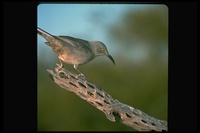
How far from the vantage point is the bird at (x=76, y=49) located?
8.71 ft

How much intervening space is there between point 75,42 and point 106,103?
476 millimetres

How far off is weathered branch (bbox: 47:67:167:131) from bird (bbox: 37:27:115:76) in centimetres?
7

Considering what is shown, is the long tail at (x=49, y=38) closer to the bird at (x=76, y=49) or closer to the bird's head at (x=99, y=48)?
the bird at (x=76, y=49)

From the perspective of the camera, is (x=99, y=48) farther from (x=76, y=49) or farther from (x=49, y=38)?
(x=49, y=38)

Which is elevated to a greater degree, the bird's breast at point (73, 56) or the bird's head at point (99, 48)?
the bird's head at point (99, 48)

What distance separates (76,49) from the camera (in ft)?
8.77

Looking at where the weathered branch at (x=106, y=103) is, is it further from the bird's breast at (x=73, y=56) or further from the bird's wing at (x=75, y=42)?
the bird's wing at (x=75, y=42)

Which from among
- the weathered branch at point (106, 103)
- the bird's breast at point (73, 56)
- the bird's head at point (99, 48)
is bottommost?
the weathered branch at point (106, 103)

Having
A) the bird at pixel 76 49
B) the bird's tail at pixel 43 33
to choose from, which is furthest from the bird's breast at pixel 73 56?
the bird's tail at pixel 43 33

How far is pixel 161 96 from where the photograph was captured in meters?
2.68

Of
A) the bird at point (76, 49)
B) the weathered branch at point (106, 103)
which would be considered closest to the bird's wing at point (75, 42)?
the bird at point (76, 49)

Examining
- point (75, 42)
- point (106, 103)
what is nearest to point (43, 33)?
point (75, 42)

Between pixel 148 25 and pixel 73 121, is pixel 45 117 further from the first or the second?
pixel 148 25

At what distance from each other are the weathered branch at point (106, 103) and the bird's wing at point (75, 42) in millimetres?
185
